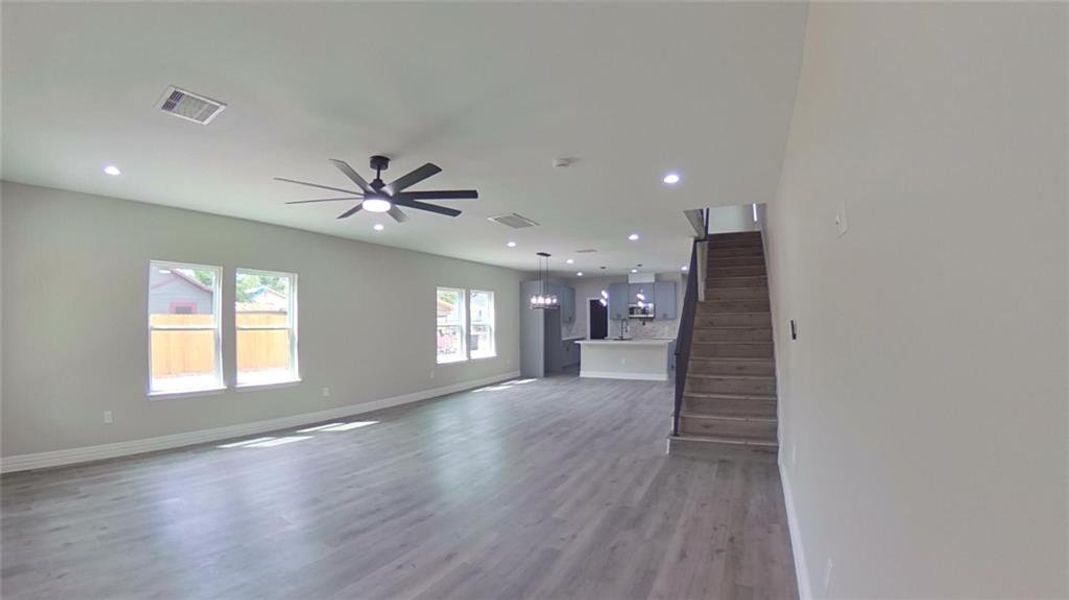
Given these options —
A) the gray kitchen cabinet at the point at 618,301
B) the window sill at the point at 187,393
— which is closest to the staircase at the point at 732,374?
the window sill at the point at 187,393

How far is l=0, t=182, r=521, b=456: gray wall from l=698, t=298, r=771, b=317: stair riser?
201 inches

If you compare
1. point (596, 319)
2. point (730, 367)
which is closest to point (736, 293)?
point (730, 367)

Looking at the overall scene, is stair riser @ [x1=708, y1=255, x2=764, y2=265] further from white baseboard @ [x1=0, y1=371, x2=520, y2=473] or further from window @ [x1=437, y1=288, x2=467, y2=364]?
white baseboard @ [x1=0, y1=371, x2=520, y2=473]

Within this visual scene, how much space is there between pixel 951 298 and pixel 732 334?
553 cm

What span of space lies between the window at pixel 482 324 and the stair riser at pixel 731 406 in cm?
589

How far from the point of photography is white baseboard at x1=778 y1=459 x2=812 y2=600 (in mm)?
2359

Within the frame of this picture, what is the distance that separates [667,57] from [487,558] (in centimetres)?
289

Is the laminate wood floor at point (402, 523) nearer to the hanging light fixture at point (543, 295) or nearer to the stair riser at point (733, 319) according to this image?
the stair riser at point (733, 319)

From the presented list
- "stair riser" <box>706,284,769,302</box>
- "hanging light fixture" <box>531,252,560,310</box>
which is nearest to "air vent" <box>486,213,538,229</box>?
"stair riser" <box>706,284,769,302</box>

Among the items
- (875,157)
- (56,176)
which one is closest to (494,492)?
(875,157)

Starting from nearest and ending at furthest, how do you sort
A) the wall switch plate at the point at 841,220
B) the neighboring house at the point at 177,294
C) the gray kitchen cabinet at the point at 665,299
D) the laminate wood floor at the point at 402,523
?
the wall switch plate at the point at 841,220
the laminate wood floor at the point at 402,523
the neighboring house at the point at 177,294
the gray kitchen cabinet at the point at 665,299

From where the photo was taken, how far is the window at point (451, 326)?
31.5ft

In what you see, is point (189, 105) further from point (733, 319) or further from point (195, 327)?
point (733, 319)

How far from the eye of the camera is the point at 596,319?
47.4ft
